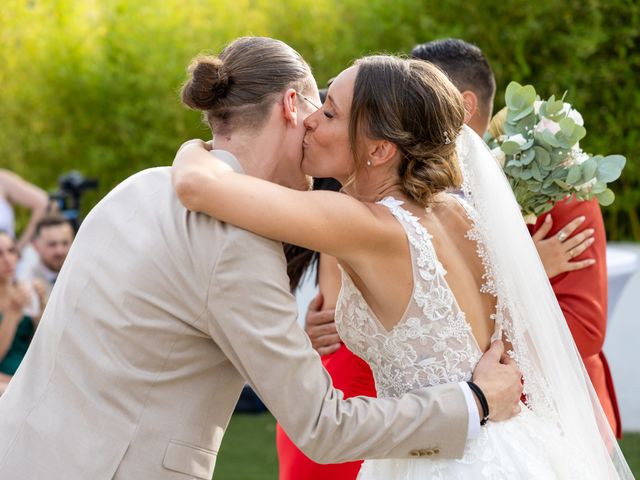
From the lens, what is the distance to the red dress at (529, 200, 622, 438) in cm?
342

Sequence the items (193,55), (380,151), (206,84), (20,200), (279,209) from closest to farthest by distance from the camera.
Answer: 1. (279,209)
2. (206,84)
3. (380,151)
4. (20,200)
5. (193,55)

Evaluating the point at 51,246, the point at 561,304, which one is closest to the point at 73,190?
the point at 51,246

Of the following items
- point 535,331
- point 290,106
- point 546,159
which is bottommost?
point 535,331

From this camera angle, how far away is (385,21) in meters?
7.89

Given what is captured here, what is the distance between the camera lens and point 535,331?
2.85m

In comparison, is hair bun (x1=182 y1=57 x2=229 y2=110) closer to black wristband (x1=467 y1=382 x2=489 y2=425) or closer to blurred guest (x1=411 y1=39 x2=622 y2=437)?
black wristband (x1=467 y1=382 x2=489 y2=425)

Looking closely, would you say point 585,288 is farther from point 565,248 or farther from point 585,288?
point 565,248

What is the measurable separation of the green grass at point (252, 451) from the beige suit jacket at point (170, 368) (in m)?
3.84

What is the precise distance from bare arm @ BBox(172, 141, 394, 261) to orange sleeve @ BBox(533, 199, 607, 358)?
1.10 m

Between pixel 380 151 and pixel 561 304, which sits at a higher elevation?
pixel 380 151

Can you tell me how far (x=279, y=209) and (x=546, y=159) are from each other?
120cm

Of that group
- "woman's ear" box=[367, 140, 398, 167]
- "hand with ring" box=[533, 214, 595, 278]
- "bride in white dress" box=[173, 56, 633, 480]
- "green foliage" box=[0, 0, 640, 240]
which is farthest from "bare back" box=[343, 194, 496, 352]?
"green foliage" box=[0, 0, 640, 240]

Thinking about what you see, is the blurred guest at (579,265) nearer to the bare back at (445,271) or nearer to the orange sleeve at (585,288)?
the orange sleeve at (585,288)

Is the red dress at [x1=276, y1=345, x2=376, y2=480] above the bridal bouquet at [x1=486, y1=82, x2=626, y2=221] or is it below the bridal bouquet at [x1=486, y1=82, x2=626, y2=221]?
below
